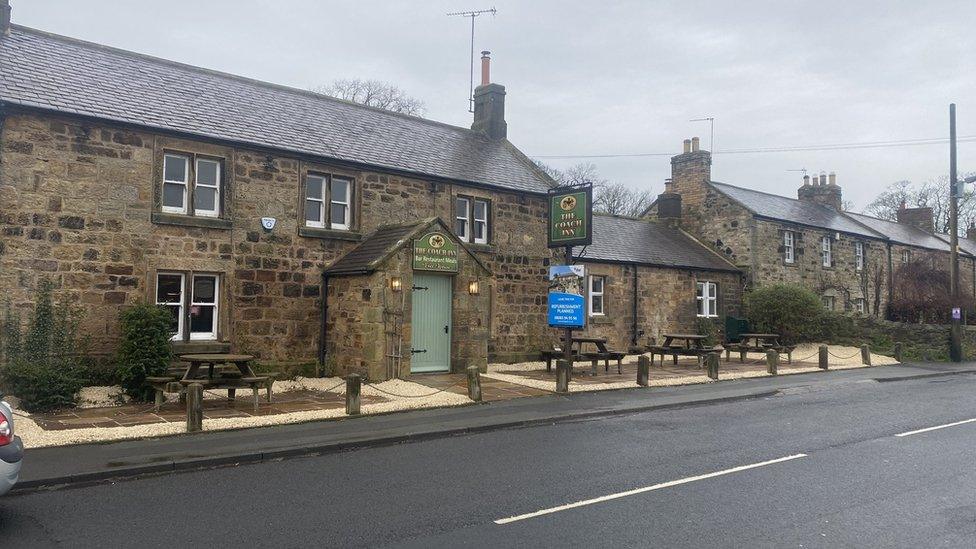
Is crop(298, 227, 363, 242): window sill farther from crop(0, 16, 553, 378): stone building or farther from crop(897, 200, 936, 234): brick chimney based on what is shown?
crop(897, 200, 936, 234): brick chimney

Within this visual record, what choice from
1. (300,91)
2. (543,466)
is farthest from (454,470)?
(300,91)

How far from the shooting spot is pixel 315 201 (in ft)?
51.2

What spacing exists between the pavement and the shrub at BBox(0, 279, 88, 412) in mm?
2925

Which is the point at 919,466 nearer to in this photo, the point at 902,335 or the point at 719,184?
the point at 902,335

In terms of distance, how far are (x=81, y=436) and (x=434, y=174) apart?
10.5 meters

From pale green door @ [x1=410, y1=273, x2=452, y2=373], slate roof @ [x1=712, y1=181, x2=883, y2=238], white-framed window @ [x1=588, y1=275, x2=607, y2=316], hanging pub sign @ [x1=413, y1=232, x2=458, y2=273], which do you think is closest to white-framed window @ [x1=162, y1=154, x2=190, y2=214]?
hanging pub sign @ [x1=413, y1=232, x2=458, y2=273]

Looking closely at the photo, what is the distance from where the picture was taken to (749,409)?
12.5 meters

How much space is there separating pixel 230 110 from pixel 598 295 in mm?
13044

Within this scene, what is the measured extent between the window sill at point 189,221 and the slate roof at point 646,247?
11.6m

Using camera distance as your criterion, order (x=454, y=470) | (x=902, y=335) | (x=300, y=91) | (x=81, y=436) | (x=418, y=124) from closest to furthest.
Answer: (x=454, y=470)
(x=81, y=436)
(x=300, y=91)
(x=418, y=124)
(x=902, y=335)

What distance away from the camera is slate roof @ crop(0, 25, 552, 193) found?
13.1 metres

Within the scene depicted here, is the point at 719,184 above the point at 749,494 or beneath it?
above

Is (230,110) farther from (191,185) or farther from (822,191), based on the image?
(822,191)

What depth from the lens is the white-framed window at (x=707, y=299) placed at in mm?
26641
